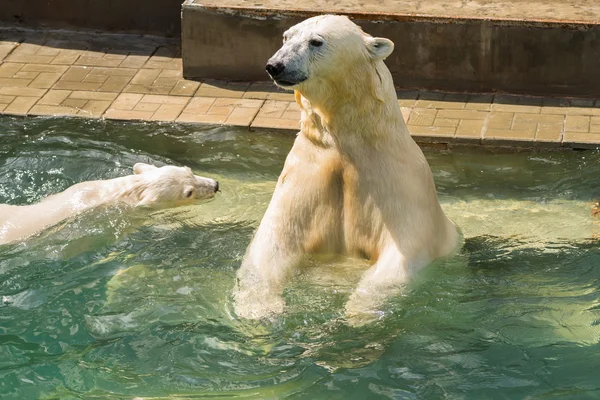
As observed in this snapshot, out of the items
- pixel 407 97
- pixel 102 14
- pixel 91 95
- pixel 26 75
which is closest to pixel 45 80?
pixel 26 75

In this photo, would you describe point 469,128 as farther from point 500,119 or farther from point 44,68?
point 44,68

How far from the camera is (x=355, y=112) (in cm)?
523

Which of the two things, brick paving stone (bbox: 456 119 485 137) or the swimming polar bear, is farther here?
brick paving stone (bbox: 456 119 485 137)

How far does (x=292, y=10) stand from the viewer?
8.84 meters

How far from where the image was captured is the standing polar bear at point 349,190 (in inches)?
203

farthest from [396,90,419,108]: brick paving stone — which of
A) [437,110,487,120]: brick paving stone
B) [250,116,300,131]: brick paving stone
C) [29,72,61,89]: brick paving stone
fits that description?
[29,72,61,89]: brick paving stone

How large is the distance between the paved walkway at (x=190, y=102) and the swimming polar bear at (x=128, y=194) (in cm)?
146

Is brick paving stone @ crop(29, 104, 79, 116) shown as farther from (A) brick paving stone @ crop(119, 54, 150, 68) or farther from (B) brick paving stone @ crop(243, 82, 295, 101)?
(B) brick paving stone @ crop(243, 82, 295, 101)

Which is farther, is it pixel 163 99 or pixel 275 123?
pixel 163 99

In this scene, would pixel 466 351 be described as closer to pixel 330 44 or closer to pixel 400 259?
pixel 400 259

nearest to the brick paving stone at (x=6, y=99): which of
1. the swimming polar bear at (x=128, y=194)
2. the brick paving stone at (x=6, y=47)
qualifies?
the brick paving stone at (x=6, y=47)

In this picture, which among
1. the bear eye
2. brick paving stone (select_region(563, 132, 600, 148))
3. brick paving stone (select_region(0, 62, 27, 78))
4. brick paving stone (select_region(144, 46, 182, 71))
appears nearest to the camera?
the bear eye

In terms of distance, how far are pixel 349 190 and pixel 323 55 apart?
728 mm

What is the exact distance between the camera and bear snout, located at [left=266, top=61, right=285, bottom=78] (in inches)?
195
